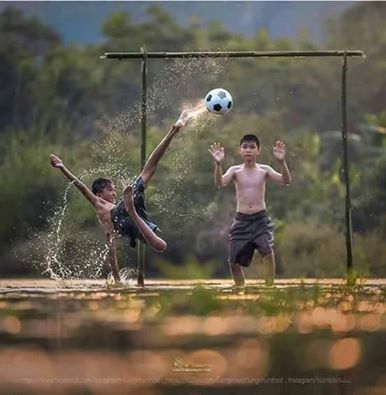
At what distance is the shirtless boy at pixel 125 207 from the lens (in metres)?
4.16

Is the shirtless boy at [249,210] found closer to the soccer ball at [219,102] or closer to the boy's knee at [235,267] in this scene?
the boy's knee at [235,267]

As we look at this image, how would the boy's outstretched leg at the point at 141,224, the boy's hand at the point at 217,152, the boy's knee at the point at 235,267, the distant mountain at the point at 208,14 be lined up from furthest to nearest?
1. the distant mountain at the point at 208,14
2. the boy's knee at the point at 235,267
3. the boy's hand at the point at 217,152
4. the boy's outstretched leg at the point at 141,224

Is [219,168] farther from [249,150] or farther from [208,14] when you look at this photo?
[208,14]

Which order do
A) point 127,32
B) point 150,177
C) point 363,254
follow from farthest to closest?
point 127,32
point 363,254
point 150,177

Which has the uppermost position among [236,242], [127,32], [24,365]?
[127,32]

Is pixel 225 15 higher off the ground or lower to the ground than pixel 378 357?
higher

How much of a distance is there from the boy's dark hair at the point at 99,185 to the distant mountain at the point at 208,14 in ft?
2.46

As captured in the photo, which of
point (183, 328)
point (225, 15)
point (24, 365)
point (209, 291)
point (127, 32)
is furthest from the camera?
point (127, 32)

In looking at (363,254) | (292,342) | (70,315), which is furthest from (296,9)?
(292,342)

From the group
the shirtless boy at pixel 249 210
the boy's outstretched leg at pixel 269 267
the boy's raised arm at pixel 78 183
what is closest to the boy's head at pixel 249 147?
the shirtless boy at pixel 249 210

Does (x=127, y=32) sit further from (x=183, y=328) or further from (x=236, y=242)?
(x=183, y=328)

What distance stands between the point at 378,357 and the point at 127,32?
112 inches

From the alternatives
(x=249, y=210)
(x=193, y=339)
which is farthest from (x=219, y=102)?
(x=193, y=339)

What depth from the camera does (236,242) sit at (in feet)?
14.3
